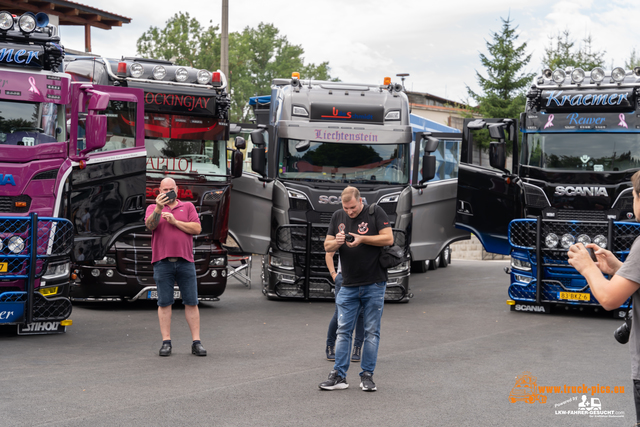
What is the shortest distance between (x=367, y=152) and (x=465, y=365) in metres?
5.87

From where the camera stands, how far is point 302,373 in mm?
8016

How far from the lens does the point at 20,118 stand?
31.9 feet

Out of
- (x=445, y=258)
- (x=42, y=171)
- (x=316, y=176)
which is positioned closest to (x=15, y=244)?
(x=42, y=171)

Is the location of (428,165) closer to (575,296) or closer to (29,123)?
(575,296)

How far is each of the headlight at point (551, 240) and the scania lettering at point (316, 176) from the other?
2.38 metres

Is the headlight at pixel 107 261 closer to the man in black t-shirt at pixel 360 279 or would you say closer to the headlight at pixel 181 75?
the headlight at pixel 181 75

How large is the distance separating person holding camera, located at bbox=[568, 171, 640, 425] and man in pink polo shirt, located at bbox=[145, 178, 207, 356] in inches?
218

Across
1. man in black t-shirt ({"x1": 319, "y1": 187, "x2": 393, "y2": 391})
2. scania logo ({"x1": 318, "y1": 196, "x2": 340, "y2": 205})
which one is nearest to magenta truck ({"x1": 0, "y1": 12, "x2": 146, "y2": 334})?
scania logo ({"x1": 318, "y1": 196, "x2": 340, "y2": 205})

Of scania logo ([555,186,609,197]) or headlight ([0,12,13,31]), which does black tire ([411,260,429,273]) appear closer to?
scania logo ([555,186,609,197])

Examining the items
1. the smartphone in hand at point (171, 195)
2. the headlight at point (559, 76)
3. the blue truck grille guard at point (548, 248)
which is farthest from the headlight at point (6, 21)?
the headlight at point (559, 76)

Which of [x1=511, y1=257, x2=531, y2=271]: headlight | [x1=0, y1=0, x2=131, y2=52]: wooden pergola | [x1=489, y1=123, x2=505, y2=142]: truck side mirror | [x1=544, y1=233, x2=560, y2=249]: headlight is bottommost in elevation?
[x1=511, y1=257, x2=531, y2=271]: headlight

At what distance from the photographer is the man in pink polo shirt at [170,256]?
8.77 metres

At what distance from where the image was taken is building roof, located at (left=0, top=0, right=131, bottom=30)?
26073mm

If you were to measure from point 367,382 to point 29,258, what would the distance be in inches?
182
